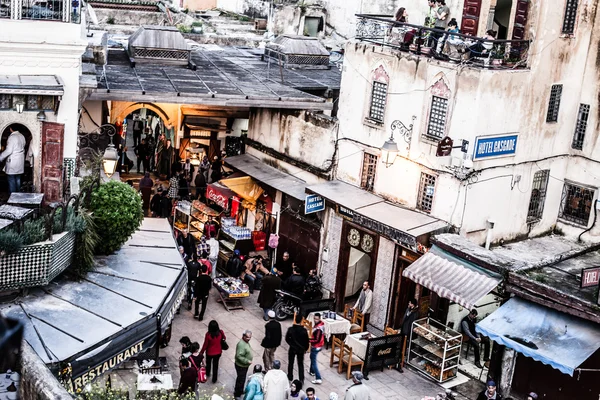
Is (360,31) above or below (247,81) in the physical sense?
above

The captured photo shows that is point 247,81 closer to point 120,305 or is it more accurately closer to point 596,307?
point 120,305

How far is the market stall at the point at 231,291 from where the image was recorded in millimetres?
23484

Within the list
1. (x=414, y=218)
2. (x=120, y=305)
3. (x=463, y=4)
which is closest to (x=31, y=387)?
(x=120, y=305)

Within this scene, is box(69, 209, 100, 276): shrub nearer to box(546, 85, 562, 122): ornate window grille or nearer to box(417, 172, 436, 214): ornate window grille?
box(417, 172, 436, 214): ornate window grille

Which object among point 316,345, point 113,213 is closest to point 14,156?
point 113,213

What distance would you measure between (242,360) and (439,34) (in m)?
9.18

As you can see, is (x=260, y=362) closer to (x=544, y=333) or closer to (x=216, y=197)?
(x=544, y=333)

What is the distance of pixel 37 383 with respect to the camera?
10.9 meters

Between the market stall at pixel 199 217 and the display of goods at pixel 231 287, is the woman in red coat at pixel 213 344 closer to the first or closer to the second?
the display of goods at pixel 231 287

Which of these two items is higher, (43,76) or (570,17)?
(570,17)

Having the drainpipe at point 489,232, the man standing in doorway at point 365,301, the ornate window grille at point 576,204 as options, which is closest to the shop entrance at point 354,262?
the man standing in doorway at point 365,301

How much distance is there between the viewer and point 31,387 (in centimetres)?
1107

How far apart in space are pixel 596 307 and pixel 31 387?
1162 cm

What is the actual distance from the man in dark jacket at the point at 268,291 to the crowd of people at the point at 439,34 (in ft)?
21.8
